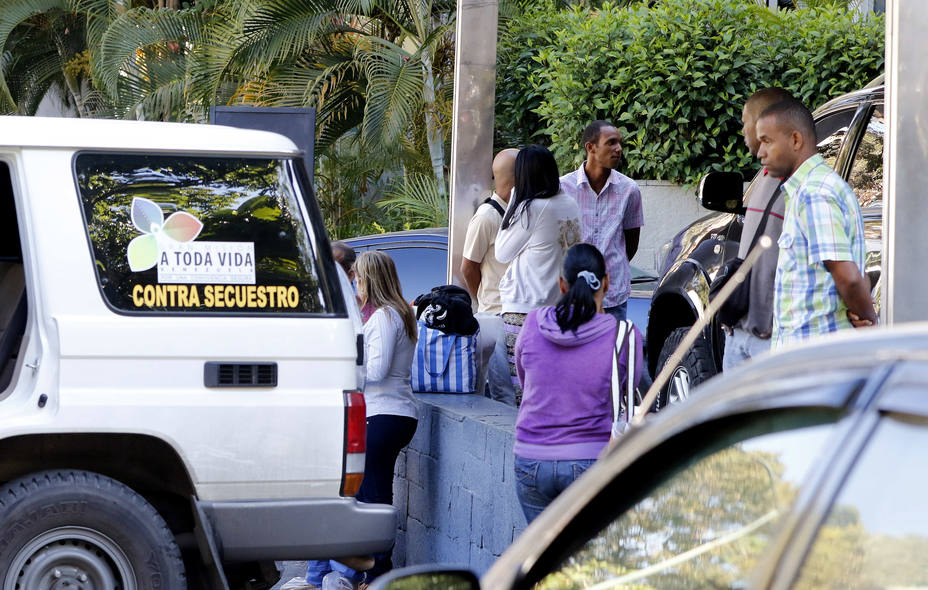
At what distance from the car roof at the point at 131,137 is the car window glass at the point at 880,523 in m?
3.92

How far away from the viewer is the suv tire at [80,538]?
4.73 metres

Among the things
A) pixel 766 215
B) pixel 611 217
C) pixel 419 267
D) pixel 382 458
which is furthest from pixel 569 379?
pixel 419 267

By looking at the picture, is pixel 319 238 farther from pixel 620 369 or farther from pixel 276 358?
pixel 620 369

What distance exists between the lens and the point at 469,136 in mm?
8516

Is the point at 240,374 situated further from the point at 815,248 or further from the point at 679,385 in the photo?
the point at 679,385

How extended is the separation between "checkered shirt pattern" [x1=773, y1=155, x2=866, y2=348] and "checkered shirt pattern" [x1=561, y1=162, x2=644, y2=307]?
2.79m

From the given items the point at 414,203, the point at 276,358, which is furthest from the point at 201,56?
the point at 276,358

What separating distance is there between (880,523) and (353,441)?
371 cm

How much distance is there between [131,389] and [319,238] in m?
0.94

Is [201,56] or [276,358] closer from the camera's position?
[276,358]

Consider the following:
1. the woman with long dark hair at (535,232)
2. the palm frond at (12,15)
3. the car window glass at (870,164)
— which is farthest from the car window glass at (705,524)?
the palm frond at (12,15)

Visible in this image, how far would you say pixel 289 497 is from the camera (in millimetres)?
4988

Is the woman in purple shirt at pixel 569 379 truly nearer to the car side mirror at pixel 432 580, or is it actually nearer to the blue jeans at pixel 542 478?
the blue jeans at pixel 542 478

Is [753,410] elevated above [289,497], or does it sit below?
above
